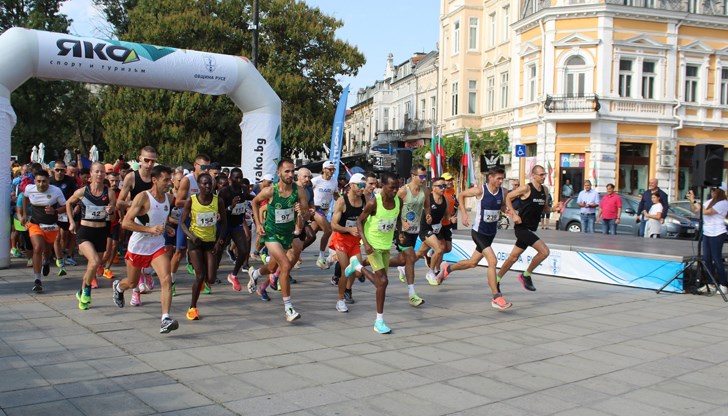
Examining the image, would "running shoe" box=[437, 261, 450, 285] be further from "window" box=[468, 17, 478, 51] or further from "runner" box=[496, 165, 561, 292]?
"window" box=[468, 17, 478, 51]

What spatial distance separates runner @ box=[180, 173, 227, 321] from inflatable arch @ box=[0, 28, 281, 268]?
5.38 m

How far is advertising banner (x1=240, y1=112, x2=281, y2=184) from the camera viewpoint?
14.8 m

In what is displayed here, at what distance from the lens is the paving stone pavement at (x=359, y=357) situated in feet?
17.7

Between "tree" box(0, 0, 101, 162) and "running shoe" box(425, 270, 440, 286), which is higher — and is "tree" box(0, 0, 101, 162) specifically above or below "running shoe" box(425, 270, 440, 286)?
above

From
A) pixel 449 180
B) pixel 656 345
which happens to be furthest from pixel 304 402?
pixel 449 180

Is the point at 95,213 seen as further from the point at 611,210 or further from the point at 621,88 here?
the point at 621,88

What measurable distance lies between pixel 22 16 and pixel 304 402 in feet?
157

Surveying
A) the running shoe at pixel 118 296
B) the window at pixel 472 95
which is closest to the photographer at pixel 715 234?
the running shoe at pixel 118 296

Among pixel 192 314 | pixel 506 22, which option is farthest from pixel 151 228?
pixel 506 22

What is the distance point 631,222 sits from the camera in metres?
20.2

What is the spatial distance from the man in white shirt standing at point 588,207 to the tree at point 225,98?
44.5ft

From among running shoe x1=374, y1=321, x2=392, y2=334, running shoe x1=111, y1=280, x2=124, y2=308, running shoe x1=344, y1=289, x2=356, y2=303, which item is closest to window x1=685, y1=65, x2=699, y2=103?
running shoe x1=344, y1=289, x2=356, y2=303

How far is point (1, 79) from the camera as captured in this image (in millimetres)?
11734

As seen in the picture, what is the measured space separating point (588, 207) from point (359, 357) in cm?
1432
